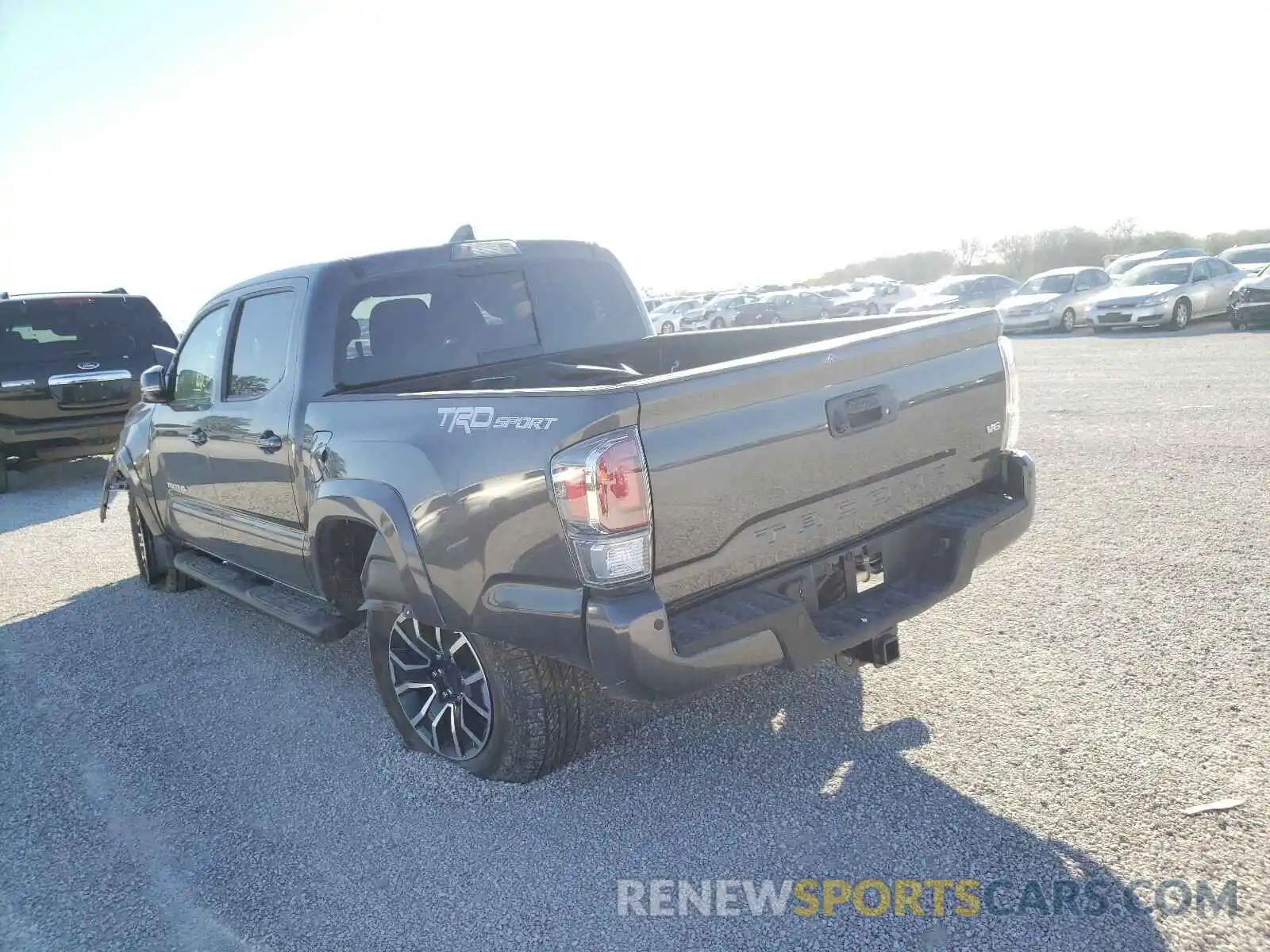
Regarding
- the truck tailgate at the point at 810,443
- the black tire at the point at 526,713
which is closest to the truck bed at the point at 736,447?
the truck tailgate at the point at 810,443

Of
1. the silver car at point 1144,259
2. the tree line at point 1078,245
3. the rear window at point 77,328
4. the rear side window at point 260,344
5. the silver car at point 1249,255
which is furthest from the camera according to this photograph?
the tree line at point 1078,245

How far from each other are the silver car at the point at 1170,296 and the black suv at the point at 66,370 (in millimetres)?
18607

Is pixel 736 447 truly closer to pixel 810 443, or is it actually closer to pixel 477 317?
pixel 810 443

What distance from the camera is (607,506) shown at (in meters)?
2.76

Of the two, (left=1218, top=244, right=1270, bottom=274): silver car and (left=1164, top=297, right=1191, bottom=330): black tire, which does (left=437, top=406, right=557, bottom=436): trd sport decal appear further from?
(left=1218, top=244, right=1270, bottom=274): silver car

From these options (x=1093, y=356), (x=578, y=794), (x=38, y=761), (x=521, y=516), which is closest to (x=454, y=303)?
(x=521, y=516)

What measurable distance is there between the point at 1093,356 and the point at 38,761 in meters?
16.6

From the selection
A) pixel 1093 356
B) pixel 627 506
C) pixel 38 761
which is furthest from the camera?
pixel 1093 356

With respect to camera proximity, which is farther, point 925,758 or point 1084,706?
point 1084,706

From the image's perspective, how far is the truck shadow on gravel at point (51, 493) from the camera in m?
9.65

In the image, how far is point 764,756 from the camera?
11.7 feet

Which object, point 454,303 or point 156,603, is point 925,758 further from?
point 156,603

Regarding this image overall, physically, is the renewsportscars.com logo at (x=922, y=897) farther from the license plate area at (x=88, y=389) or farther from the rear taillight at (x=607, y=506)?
the license plate area at (x=88, y=389)

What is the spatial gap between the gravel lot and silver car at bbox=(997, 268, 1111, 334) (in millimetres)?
18773
